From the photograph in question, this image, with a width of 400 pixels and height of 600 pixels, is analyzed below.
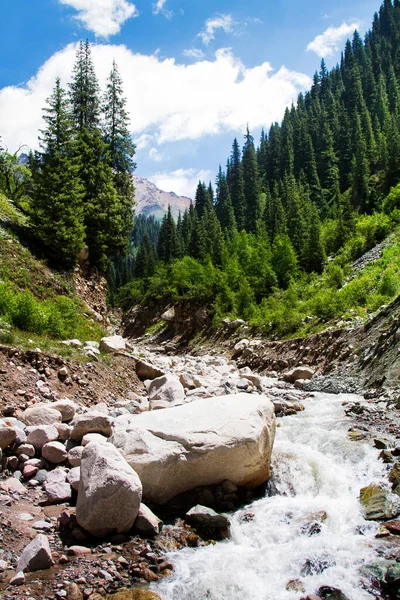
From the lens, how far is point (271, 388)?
677 inches

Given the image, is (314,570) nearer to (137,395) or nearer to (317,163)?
(137,395)

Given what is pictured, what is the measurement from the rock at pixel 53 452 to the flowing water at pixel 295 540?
2819mm

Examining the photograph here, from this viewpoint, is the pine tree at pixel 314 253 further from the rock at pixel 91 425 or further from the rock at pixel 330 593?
the rock at pixel 330 593

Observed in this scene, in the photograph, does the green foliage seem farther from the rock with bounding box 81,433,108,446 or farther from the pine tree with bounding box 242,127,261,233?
the pine tree with bounding box 242,127,261,233

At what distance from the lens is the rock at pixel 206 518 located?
606cm

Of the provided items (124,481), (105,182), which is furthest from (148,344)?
(124,481)

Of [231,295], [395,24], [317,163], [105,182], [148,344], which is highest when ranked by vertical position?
[395,24]

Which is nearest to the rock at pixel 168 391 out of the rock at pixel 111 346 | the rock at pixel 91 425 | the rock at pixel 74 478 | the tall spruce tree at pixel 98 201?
the rock at pixel 91 425

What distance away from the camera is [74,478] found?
6.52m

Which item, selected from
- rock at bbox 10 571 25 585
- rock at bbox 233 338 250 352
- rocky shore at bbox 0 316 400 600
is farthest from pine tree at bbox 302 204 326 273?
rock at bbox 10 571 25 585

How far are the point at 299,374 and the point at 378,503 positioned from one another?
12.8m

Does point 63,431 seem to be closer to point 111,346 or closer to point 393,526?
point 393,526

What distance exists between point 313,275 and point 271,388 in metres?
23.2

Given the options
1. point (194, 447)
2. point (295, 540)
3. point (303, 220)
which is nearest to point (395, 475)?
point (295, 540)
